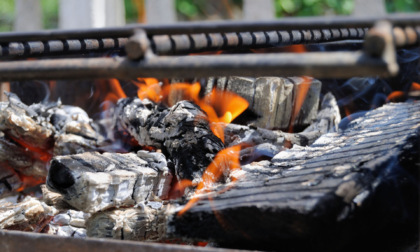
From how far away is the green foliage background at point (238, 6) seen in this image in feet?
41.3

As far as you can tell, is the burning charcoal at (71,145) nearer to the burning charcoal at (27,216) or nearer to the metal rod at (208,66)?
the burning charcoal at (27,216)

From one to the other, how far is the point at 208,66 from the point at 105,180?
2.66 ft

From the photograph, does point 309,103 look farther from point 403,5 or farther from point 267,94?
point 403,5

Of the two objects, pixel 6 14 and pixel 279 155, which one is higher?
pixel 279 155

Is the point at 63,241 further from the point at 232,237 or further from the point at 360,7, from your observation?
the point at 360,7

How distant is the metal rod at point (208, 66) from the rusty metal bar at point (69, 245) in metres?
0.46

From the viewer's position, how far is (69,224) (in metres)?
2.28

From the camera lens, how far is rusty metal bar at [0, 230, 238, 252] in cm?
143

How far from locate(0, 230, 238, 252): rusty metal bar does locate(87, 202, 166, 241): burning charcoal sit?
1.36 ft

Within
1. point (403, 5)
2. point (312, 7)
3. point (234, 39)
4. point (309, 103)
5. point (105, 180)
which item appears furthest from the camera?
point (312, 7)

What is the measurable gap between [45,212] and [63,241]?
845 millimetres

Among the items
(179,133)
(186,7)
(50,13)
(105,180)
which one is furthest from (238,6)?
(105,180)

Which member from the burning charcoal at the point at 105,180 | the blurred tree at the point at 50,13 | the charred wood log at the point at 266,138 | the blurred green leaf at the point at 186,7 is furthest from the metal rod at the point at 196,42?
the blurred tree at the point at 50,13

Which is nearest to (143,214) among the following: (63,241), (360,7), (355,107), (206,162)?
(206,162)
